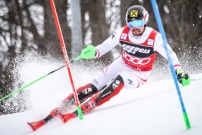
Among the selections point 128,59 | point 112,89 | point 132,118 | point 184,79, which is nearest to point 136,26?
point 128,59

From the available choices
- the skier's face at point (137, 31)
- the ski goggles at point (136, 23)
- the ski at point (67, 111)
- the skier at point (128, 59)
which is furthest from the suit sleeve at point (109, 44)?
the ski at point (67, 111)

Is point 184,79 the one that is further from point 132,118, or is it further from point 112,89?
point 112,89

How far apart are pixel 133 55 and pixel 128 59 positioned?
118 mm

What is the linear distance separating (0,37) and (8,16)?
875 mm

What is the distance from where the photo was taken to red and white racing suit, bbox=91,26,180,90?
A: 13.7 feet

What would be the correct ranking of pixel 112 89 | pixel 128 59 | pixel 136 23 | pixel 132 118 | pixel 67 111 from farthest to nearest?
pixel 128 59
pixel 67 111
pixel 112 89
pixel 136 23
pixel 132 118

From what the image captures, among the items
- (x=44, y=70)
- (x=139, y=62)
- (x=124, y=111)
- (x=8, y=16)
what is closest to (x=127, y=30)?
(x=139, y=62)

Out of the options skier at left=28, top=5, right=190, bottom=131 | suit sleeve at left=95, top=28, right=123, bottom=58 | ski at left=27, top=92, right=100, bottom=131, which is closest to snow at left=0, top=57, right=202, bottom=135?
ski at left=27, top=92, right=100, bottom=131

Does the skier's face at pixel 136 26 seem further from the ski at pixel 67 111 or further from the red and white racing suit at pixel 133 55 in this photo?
the ski at pixel 67 111

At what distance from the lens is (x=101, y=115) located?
3.50 metres

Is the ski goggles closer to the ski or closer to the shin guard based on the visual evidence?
the shin guard

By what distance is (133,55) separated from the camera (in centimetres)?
440

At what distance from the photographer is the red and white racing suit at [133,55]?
416cm

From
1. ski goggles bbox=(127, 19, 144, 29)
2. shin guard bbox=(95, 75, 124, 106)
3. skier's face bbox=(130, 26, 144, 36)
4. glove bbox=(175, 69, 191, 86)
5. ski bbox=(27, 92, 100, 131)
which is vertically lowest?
ski bbox=(27, 92, 100, 131)
